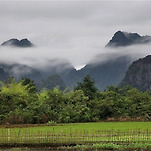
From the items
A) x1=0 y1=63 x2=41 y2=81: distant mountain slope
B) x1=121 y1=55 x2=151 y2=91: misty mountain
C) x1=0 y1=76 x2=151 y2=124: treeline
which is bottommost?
x1=0 y1=76 x2=151 y2=124: treeline

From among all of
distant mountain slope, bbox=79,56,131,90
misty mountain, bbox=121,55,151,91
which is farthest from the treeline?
distant mountain slope, bbox=79,56,131,90

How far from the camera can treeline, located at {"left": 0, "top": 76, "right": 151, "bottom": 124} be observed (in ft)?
84.5

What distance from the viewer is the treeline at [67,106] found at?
25.8m

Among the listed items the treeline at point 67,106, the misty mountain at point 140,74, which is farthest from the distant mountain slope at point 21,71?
the treeline at point 67,106

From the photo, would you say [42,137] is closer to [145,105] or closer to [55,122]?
[55,122]

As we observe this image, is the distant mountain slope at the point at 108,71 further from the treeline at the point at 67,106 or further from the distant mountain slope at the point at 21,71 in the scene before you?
the treeline at the point at 67,106

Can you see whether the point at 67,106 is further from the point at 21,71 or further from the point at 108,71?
the point at 108,71

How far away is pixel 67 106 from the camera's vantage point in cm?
2811

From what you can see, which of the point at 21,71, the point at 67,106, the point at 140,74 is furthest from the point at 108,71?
the point at 67,106

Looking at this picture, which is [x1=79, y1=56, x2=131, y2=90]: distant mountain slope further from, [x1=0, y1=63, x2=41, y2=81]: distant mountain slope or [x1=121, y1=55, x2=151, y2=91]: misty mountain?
[x1=121, y1=55, x2=151, y2=91]: misty mountain

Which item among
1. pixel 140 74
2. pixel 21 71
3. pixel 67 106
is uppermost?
pixel 21 71

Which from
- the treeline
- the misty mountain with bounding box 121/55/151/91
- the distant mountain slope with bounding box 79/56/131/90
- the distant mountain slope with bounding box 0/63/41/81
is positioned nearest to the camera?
the treeline

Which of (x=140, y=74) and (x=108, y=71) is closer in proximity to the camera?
(x=140, y=74)

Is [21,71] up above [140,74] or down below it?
above
